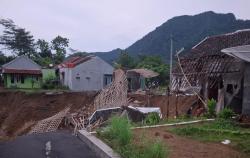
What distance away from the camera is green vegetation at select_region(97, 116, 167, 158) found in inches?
304

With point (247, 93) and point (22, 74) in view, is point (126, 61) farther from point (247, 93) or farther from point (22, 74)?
point (247, 93)

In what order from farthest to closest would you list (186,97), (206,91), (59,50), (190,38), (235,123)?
(190,38), (59,50), (186,97), (206,91), (235,123)

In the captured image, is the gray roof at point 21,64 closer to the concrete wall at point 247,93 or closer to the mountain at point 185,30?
the mountain at point 185,30

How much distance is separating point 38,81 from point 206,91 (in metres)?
28.7

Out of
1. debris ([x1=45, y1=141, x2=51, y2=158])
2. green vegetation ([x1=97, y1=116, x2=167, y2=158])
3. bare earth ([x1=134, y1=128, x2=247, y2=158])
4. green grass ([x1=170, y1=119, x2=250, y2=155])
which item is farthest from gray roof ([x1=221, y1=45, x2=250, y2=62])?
debris ([x1=45, y1=141, x2=51, y2=158])

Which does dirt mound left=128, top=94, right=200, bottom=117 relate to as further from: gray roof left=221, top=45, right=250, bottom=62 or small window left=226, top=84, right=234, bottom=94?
gray roof left=221, top=45, right=250, bottom=62

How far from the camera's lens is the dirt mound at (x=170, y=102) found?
25039 millimetres

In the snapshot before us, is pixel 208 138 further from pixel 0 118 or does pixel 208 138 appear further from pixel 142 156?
pixel 0 118

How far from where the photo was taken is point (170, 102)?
27.6 m

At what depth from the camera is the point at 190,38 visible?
228ft

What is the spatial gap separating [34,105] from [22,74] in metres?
13.3

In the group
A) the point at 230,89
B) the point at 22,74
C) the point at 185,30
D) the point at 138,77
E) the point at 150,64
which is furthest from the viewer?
the point at 185,30

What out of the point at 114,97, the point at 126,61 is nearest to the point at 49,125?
the point at 114,97

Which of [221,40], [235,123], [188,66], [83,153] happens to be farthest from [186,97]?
[83,153]
